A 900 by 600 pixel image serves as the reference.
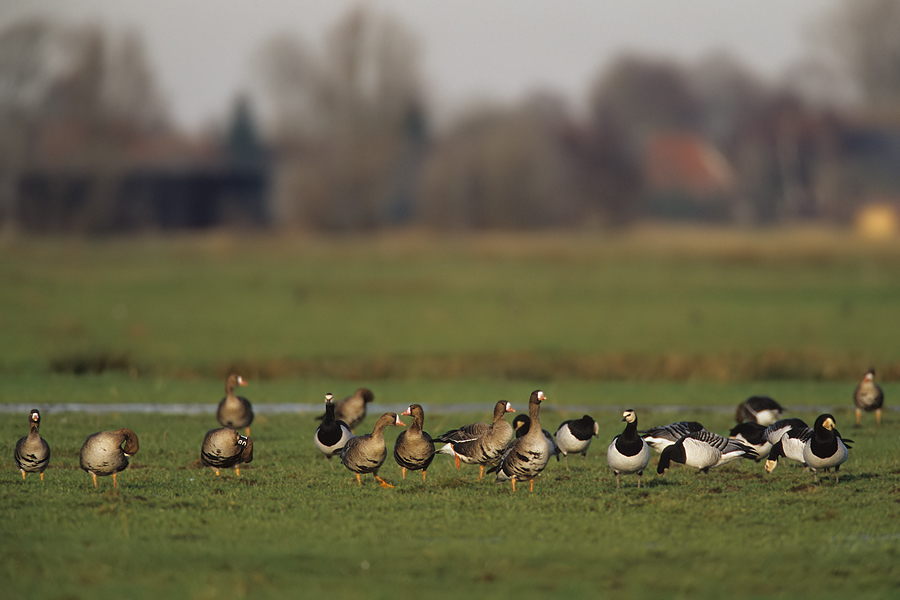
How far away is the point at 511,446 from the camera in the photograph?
46.1ft

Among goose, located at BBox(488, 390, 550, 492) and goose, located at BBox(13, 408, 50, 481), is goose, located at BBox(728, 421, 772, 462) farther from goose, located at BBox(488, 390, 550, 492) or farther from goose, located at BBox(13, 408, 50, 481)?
goose, located at BBox(13, 408, 50, 481)

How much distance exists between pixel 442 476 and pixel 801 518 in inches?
196

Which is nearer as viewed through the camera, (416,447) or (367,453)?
(367,453)

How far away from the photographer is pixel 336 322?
41562 mm

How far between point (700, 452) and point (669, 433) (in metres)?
1.00

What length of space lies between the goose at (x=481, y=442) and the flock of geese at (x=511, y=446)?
0.01 m

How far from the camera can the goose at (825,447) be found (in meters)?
13.8

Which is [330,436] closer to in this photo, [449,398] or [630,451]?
[630,451]

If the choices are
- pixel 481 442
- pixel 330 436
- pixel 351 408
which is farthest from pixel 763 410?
pixel 330 436

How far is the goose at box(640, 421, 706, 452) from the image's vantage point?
1505cm

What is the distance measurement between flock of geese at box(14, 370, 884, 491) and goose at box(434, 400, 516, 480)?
0.5 inches

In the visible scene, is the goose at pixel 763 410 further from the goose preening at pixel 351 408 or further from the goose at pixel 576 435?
the goose preening at pixel 351 408

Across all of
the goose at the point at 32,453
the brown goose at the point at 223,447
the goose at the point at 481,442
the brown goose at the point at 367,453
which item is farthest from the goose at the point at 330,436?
the goose at the point at 32,453

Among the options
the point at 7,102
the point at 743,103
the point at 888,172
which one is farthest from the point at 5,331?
the point at 743,103
